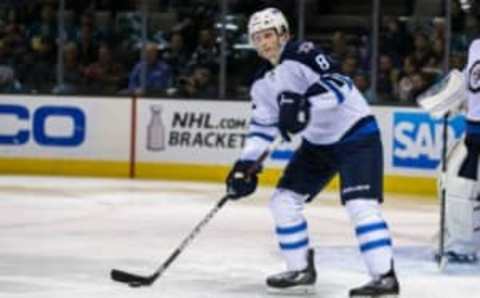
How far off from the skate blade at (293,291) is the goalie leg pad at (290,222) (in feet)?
0.39

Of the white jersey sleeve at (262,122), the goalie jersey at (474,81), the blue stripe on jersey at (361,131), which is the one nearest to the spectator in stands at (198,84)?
the goalie jersey at (474,81)

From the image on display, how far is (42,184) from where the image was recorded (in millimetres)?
11352

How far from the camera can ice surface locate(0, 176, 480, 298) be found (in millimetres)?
6098

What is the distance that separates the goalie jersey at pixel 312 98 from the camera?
552 cm

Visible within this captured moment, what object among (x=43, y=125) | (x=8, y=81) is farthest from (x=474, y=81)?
(x=8, y=81)

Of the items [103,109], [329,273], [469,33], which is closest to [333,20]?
[469,33]

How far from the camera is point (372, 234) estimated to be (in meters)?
5.54

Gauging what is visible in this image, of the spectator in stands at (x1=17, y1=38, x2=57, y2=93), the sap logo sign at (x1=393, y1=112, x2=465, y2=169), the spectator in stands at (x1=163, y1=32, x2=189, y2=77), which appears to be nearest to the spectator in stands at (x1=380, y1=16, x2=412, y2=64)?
the sap logo sign at (x1=393, y1=112, x2=465, y2=169)

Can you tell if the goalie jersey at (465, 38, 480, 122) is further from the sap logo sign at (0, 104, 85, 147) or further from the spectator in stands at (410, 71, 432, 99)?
the sap logo sign at (0, 104, 85, 147)

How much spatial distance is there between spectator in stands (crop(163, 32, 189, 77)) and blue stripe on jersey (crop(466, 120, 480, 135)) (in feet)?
20.4

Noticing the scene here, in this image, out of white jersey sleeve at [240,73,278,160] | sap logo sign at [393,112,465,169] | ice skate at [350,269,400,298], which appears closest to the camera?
ice skate at [350,269,400,298]

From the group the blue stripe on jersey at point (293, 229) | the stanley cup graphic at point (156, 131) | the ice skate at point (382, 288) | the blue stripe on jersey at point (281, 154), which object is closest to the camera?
the ice skate at point (382, 288)

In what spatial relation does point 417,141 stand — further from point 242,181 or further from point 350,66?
point 242,181

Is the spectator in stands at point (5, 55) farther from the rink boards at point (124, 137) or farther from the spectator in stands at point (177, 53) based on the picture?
the spectator in stands at point (177, 53)
